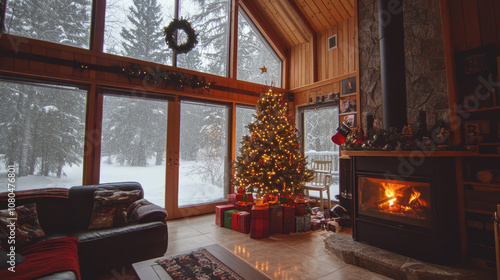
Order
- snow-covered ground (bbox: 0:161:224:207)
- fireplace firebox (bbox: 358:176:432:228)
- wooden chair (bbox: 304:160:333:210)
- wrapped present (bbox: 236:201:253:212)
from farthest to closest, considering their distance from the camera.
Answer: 1. wooden chair (bbox: 304:160:333:210)
2. wrapped present (bbox: 236:201:253:212)
3. snow-covered ground (bbox: 0:161:224:207)
4. fireplace firebox (bbox: 358:176:432:228)

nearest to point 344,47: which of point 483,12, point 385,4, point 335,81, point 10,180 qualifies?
point 335,81

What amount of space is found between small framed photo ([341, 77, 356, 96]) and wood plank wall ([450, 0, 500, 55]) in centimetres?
166

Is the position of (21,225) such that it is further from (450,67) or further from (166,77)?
(450,67)

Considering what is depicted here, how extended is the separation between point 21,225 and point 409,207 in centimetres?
385

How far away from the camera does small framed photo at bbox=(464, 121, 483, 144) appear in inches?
100

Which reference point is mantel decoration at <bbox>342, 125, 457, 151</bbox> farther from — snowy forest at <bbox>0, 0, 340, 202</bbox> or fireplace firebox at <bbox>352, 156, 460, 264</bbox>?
snowy forest at <bbox>0, 0, 340, 202</bbox>

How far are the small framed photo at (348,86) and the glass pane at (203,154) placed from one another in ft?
7.84

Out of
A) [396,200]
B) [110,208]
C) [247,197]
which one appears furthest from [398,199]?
[110,208]

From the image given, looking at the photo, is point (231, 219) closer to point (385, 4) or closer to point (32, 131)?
point (32, 131)

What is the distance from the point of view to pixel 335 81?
4.77 meters

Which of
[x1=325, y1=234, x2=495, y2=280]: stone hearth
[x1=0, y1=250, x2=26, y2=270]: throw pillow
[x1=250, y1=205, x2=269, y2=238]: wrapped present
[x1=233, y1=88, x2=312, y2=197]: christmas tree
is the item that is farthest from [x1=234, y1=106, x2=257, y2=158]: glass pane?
[x1=0, y1=250, x2=26, y2=270]: throw pillow

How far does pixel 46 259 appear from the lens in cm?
186

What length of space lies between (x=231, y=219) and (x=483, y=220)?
2.98m

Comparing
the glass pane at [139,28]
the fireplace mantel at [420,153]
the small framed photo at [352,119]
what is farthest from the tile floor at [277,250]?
the glass pane at [139,28]
